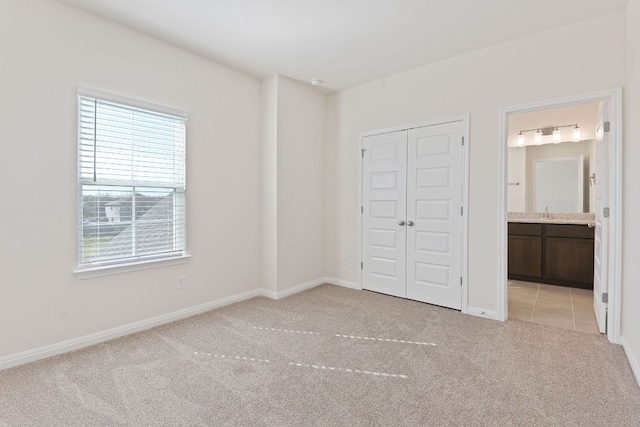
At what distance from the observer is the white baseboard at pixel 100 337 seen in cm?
242

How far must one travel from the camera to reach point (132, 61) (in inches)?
119

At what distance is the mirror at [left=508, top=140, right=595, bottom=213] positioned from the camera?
196 inches

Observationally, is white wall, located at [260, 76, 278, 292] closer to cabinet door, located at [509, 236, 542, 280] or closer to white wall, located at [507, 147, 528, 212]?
cabinet door, located at [509, 236, 542, 280]

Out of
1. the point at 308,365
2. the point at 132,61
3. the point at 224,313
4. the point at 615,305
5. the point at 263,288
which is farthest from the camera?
the point at 263,288

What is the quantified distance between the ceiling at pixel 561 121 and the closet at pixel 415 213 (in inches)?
71.0

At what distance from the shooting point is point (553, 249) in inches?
185

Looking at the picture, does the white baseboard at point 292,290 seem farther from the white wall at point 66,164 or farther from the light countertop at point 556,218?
the light countertop at point 556,218

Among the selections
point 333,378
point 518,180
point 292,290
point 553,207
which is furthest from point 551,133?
point 333,378

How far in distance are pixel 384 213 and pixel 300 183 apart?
117cm

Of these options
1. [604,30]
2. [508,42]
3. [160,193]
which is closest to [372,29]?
[508,42]

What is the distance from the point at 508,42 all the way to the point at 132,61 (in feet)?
11.7

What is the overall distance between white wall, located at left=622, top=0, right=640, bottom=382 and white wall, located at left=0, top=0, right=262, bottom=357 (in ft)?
12.0

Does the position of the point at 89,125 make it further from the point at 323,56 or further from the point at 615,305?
the point at 615,305

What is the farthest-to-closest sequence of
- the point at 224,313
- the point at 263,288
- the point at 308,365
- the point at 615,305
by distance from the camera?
the point at 263,288 < the point at 224,313 < the point at 615,305 < the point at 308,365
